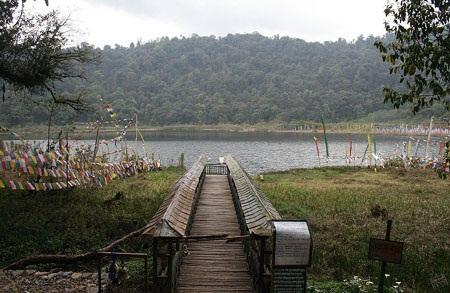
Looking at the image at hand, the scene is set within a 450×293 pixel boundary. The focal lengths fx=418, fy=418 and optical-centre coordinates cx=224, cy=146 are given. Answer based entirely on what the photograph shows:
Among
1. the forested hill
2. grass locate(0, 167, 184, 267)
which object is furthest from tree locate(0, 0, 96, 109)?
the forested hill

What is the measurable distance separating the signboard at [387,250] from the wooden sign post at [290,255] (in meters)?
1.05

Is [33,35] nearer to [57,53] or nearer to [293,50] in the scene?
[57,53]

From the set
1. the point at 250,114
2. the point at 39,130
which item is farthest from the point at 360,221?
the point at 250,114

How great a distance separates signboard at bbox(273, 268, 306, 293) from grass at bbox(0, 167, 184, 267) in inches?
248

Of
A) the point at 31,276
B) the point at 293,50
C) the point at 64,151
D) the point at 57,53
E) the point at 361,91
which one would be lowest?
the point at 31,276

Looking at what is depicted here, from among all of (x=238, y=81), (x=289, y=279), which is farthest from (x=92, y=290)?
(x=238, y=81)

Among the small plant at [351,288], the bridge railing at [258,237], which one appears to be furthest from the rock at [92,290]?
the small plant at [351,288]

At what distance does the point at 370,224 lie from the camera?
14344 millimetres

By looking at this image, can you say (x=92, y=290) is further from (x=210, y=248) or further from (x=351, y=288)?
(x=351, y=288)

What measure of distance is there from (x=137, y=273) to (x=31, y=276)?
2405mm

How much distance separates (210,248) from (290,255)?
13.3ft

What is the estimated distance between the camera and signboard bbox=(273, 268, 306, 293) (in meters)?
7.24

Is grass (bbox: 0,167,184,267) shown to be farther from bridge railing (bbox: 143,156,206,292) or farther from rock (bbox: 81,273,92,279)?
bridge railing (bbox: 143,156,206,292)

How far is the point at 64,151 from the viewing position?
20.4 metres
